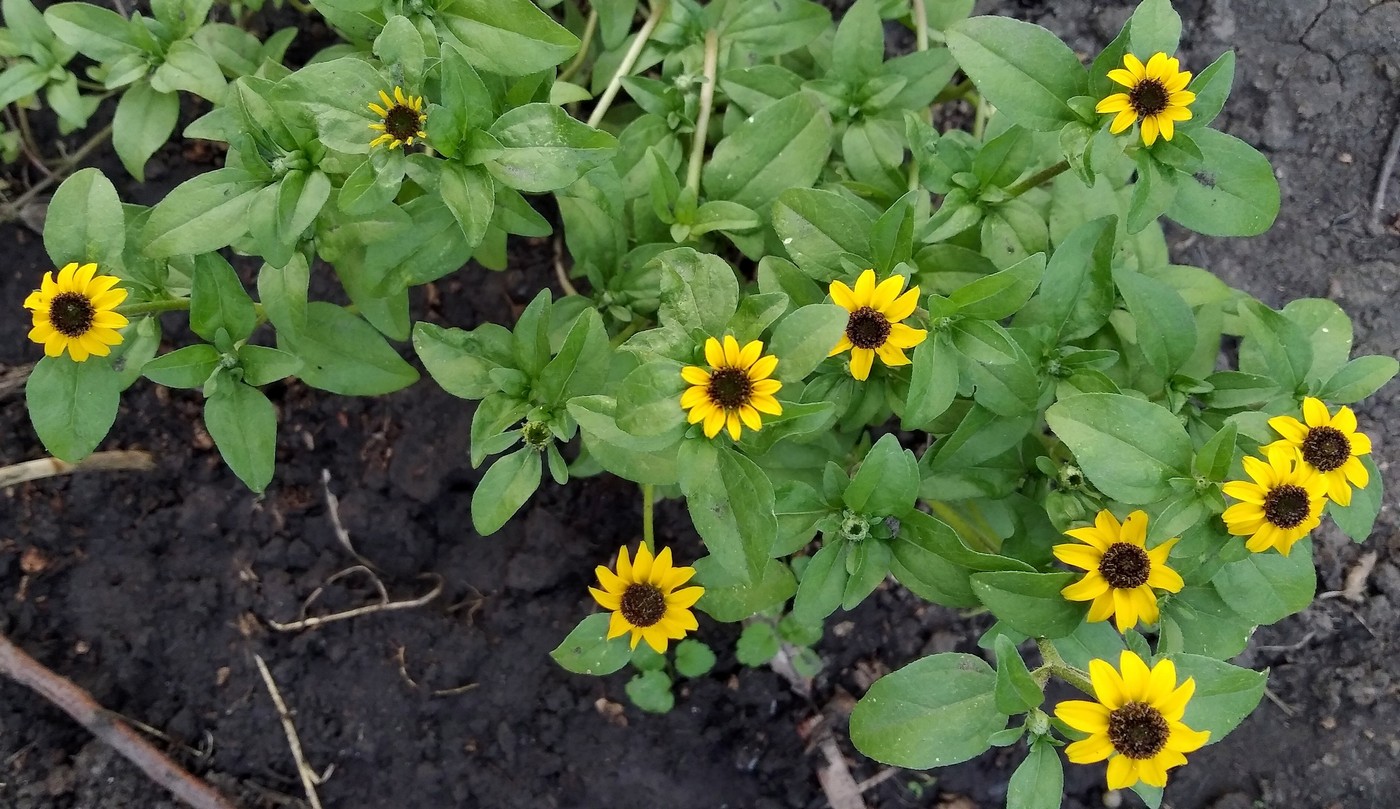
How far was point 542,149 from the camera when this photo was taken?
1964 millimetres

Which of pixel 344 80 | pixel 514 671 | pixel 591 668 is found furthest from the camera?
pixel 514 671

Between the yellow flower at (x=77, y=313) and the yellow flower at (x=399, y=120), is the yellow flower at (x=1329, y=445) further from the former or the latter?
the yellow flower at (x=77, y=313)

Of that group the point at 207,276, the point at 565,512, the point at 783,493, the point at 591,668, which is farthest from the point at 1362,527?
the point at 207,276

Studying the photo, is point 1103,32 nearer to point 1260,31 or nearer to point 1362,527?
point 1260,31

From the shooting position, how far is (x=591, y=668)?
2.35m

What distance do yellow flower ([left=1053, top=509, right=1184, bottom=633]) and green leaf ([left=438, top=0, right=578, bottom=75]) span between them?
144 centimetres

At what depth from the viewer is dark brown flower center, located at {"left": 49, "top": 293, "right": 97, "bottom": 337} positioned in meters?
1.99

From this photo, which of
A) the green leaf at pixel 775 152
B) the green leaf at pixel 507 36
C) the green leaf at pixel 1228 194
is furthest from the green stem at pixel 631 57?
the green leaf at pixel 1228 194

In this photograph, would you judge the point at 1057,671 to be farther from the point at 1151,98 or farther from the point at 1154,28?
the point at 1154,28

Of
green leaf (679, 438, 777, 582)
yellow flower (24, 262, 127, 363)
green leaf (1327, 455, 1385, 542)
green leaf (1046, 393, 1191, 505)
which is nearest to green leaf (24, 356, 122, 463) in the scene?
yellow flower (24, 262, 127, 363)

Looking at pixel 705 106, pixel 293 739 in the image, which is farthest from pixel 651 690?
pixel 705 106

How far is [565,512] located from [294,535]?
33.4 inches

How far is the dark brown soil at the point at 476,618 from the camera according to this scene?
9.80 ft

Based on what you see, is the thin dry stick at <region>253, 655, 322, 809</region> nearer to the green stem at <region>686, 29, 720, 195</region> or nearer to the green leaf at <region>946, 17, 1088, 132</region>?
the green stem at <region>686, 29, 720, 195</region>
